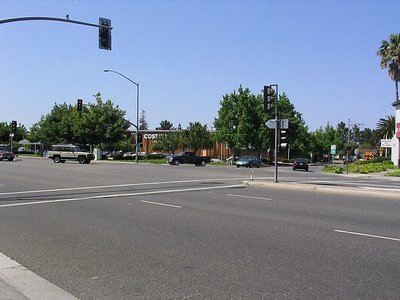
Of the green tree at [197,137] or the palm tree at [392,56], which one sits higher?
the palm tree at [392,56]

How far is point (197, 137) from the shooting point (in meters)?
83.5

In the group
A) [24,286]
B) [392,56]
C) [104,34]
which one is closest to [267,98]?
[104,34]

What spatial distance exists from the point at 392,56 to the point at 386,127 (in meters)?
30.8

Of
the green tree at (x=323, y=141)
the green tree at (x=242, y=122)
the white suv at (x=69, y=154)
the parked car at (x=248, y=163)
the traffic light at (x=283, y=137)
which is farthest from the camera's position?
the green tree at (x=323, y=141)

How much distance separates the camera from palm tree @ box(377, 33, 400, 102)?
59906mm

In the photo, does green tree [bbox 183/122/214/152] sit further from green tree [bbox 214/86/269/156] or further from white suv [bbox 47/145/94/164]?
white suv [bbox 47/145/94/164]

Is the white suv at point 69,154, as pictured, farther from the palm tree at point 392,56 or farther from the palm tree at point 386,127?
the palm tree at point 386,127

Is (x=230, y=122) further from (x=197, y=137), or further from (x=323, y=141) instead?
(x=323, y=141)

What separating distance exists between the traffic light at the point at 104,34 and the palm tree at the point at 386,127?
7418 cm

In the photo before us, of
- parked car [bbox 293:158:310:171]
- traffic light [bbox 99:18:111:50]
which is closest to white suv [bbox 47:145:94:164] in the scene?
parked car [bbox 293:158:310:171]

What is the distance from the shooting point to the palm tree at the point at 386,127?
85500 millimetres

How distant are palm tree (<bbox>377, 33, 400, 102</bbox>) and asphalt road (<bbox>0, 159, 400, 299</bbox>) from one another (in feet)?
166

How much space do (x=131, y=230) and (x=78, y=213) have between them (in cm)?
310

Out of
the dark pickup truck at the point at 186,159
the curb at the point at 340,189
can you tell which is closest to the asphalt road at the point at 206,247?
the curb at the point at 340,189
